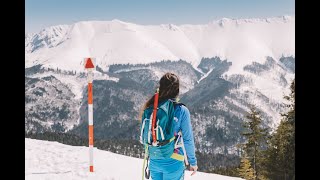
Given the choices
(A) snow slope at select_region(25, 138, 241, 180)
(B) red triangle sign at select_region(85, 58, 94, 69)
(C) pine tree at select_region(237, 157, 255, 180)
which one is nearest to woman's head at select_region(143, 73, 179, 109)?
(B) red triangle sign at select_region(85, 58, 94, 69)

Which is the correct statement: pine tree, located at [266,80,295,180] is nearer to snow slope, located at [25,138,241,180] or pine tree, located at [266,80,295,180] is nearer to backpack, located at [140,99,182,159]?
snow slope, located at [25,138,241,180]

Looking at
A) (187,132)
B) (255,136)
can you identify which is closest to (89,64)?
(187,132)

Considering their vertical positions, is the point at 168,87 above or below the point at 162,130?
above

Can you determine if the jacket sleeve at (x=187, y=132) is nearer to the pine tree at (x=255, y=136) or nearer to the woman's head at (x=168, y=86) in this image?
the woman's head at (x=168, y=86)

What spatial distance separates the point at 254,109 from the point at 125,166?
2071 centimetres

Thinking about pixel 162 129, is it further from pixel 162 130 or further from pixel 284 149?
pixel 284 149

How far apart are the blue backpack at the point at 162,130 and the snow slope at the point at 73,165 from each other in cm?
532

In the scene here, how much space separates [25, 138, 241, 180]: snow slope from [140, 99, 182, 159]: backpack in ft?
17.4

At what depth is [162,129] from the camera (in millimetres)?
5992

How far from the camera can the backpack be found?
595cm

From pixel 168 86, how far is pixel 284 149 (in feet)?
72.9
